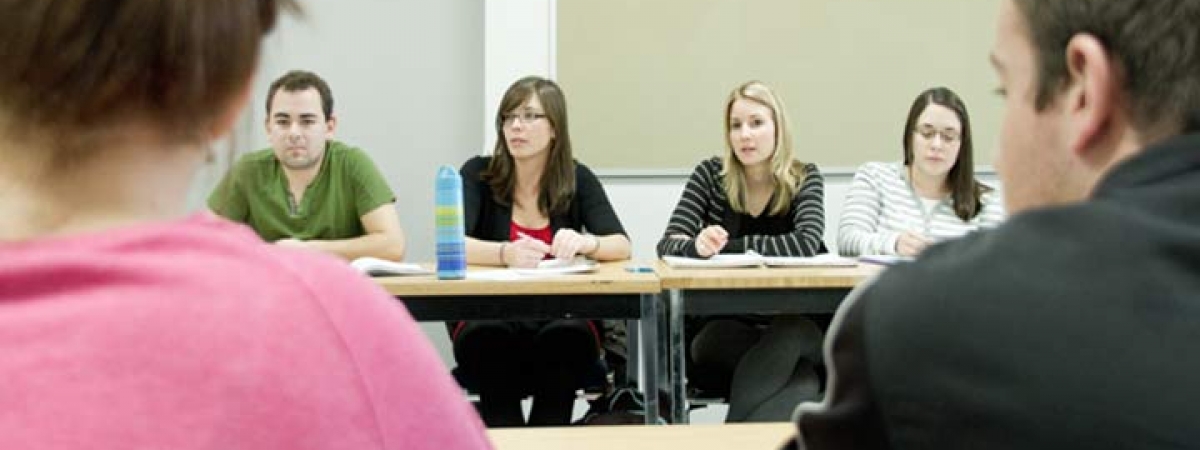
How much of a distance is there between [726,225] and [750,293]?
3.17ft

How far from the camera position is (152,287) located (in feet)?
1.71

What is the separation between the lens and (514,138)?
3.32m

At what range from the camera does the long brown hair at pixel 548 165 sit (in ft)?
11.0

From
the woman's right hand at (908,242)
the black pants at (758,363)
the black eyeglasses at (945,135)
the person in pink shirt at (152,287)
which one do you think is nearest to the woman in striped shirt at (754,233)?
the black pants at (758,363)

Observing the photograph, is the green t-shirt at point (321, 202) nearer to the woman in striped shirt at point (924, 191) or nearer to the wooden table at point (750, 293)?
the wooden table at point (750, 293)

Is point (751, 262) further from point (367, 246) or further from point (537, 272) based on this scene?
point (367, 246)

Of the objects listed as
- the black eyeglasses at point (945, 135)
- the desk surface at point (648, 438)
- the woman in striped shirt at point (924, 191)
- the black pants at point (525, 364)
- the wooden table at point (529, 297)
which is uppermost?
the black eyeglasses at point (945, 135)

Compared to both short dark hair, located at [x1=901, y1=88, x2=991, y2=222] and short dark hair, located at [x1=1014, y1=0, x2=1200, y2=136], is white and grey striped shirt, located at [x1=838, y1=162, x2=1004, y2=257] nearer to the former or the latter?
short dark hair, located at [x1=901, y1=88, x2=991, y2=222]

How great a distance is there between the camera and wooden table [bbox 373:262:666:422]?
95.3 inches

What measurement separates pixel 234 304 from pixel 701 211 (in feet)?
9.73

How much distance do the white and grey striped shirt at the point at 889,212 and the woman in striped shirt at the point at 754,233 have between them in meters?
0.13

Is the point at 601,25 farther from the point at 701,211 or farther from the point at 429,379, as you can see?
the point at 429,379

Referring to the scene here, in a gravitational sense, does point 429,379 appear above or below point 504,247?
above

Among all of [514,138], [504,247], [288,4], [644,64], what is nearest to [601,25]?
[644,64]
